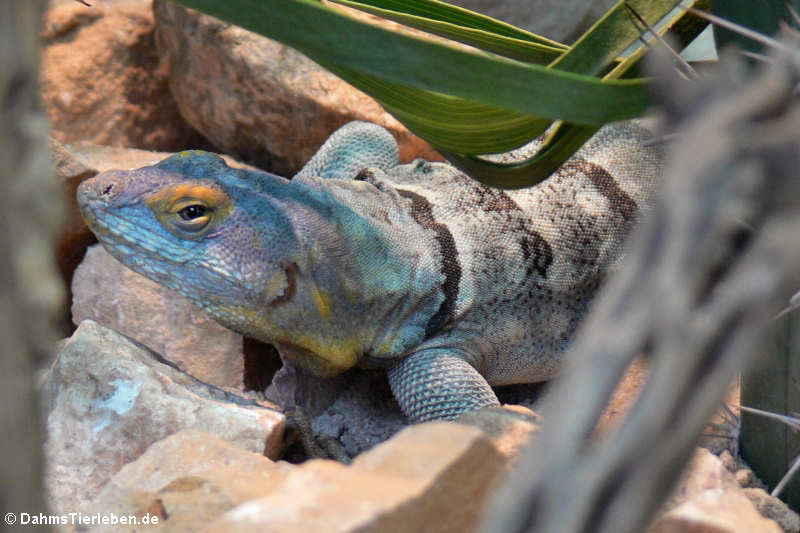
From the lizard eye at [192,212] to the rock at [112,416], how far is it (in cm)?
40

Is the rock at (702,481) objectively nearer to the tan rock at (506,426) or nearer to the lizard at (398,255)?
the tan rock at (506,426)

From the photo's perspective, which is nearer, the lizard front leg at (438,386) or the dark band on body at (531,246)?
the lizard front leg at (438,386)

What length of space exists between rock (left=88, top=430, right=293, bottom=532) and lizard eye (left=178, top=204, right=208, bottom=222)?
738mm

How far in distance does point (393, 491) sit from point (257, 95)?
253 cm

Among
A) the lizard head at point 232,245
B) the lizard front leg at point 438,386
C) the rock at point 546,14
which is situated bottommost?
the lizard front leg at point 438,386

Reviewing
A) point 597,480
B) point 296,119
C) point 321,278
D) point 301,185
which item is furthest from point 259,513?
point 296,119

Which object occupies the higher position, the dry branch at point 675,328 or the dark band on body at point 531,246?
the dry branch at point 675,328

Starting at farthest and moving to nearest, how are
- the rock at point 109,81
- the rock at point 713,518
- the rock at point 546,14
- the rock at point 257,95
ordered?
1. the rock at point 546,14
2. the rock at point 109,81
3. the rock at point 257,95
4. the rock at point 713,518

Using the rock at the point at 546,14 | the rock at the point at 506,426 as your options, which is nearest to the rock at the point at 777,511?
the rock at the point at 506,426

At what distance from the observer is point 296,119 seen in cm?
343

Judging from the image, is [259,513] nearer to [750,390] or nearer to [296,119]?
[750,390]

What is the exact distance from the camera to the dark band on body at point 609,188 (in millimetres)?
2814

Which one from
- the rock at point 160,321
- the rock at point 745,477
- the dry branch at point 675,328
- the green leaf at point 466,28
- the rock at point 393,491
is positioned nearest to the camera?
the dry branch at point 675,328

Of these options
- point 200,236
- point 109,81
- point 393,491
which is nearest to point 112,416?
point 200,236
